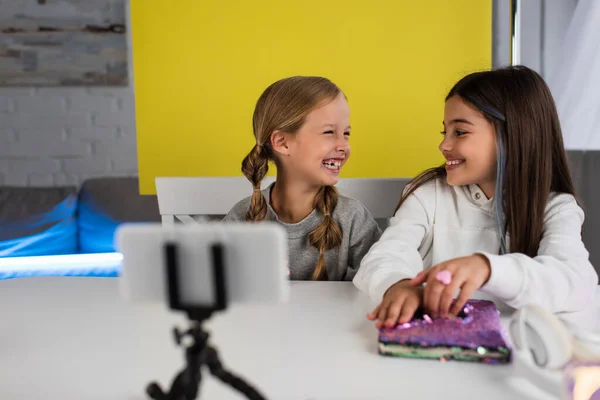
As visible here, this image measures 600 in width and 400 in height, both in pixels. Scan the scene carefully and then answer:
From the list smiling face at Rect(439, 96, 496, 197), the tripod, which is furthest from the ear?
the tripod

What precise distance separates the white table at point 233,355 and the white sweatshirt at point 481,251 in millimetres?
149

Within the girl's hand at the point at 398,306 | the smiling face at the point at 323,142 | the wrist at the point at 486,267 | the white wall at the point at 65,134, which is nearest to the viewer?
the girl's hand at the point at 398,306

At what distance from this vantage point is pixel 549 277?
809mm

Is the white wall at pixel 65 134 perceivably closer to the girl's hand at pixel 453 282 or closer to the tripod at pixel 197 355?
the girl's hand at pixel 453 282

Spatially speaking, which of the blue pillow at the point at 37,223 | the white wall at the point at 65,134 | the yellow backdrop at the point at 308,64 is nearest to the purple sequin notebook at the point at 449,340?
the yellow backdrop at the point at 308,64

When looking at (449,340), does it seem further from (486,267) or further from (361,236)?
(361,236)

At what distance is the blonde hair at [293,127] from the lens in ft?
4.02

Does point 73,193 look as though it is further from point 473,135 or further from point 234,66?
point 473,135

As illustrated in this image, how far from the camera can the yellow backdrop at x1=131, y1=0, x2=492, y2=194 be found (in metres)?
1.60

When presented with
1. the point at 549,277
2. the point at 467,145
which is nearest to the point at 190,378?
the point at 549,277

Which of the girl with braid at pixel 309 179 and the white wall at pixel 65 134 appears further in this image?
the white wall at pixel 65 134

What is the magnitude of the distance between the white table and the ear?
50 cm

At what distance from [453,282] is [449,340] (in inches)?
5.0

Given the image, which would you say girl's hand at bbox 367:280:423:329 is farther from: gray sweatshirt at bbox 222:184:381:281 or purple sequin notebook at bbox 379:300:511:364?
gray sweatshirt at bbox 222:184:381:281
